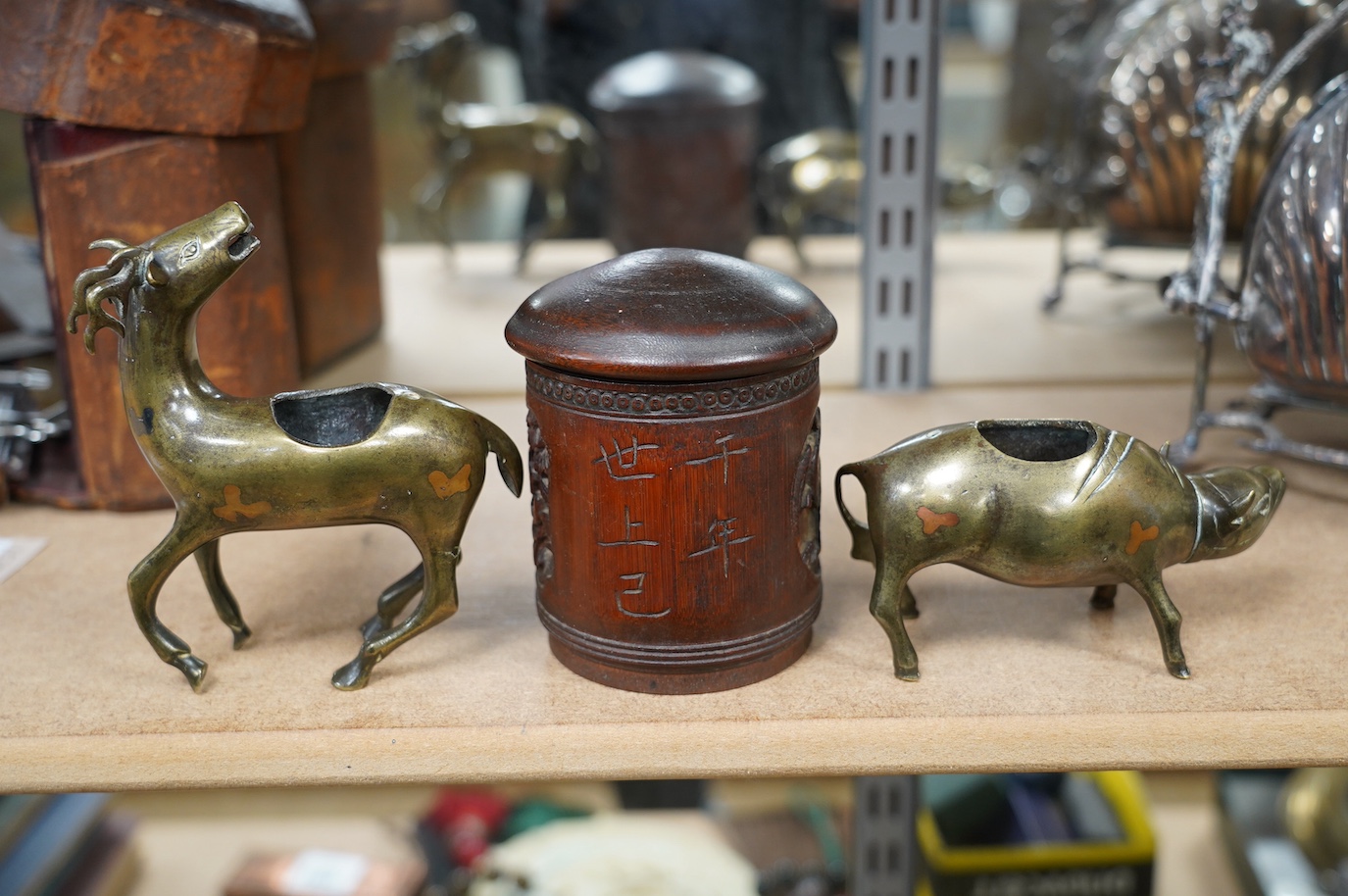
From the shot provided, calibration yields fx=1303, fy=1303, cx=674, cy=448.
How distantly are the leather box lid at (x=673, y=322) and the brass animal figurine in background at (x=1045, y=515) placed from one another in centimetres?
11

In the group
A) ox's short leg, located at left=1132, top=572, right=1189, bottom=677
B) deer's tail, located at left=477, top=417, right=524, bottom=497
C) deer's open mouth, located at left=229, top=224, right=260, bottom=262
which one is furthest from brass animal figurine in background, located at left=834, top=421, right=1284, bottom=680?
deer's open mouth, located at left=229, top=224, right=260, bottom=262

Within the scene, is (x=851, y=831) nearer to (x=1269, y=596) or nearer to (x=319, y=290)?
(x=1269, y=596)

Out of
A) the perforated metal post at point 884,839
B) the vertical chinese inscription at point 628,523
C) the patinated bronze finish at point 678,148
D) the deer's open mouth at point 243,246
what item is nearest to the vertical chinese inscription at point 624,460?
the vertical chinese inscription at point 628,523

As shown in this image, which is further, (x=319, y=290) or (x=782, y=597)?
(x=319, y=290)

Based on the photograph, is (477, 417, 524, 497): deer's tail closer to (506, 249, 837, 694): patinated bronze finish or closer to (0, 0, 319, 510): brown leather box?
(506, 249, 837, 694): patinated bronze finish

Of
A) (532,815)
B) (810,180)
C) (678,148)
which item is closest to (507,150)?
(678,148)

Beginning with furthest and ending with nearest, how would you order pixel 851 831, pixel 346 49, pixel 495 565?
1. pixel 346 49
2. pixel 851 831
3. pixel 495 565

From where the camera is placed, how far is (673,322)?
0.77 meters

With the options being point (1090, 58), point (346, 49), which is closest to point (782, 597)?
point (346, 49)

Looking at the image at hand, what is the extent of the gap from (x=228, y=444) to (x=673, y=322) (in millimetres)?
286

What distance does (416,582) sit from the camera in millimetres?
916

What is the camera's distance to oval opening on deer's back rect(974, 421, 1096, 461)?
859 mm

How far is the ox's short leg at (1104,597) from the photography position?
0.95 meters

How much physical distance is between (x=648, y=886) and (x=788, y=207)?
0.89 m
